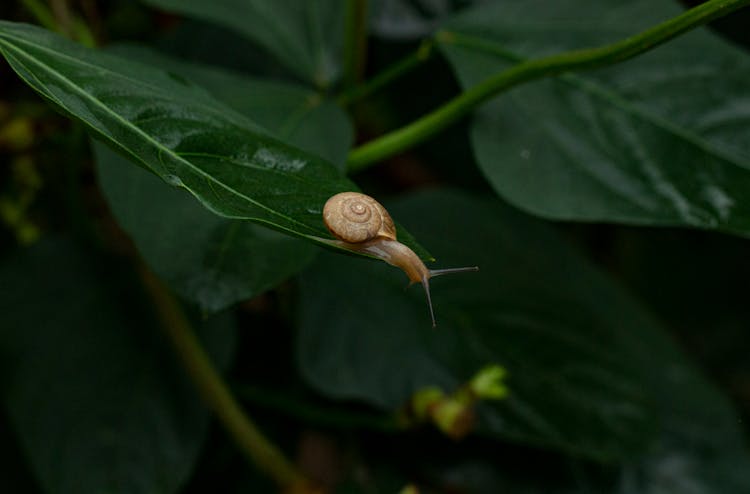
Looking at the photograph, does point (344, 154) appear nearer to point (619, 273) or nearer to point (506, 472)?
point (506, 472)

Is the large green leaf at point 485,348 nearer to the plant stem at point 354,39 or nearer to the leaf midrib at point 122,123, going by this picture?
the plant stem at point 354,39

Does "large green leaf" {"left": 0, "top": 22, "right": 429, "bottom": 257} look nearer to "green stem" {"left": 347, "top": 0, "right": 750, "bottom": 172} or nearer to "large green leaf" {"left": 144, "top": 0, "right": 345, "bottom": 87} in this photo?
"green stem" {"left": 347, "top": 0, "right": 750, "bottom": 172}

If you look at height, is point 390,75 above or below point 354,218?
above

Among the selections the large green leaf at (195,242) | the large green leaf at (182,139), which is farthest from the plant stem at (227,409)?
the large green leaf at (182,139)

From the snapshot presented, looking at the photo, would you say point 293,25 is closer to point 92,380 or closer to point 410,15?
point 410,15

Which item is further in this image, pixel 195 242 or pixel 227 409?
pixel 227 409

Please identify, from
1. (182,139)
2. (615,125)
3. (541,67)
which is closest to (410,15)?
(615,125)
